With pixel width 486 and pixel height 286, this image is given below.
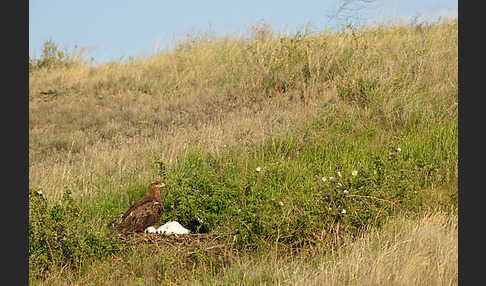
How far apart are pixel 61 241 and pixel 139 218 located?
76cm

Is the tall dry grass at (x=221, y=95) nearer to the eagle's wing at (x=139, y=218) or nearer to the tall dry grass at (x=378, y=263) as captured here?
the eagle's wing at (x=139, y=218)

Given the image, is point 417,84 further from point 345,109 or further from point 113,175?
point 113,175

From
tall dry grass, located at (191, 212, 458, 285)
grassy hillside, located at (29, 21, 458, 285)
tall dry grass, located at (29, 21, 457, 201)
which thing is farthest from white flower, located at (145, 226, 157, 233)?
tall dry grass, located at (29, 21, 457, 201)

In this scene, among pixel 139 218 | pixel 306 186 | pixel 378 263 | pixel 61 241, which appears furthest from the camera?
pixel 306 186

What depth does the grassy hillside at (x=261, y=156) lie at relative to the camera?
14.2ft

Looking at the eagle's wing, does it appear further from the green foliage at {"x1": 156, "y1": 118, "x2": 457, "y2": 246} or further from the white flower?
the green foliage at {"x1": 156, "y1": 118, "x2": 457, "y2": 246}

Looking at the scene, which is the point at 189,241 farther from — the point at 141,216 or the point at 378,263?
the point at 378,263

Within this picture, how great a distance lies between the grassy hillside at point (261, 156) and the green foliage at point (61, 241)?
0.02m

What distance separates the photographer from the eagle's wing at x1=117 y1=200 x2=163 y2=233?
4.86 m

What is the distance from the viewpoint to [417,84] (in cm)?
816

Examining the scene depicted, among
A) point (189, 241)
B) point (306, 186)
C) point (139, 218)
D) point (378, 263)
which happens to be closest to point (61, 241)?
point (139, 218)

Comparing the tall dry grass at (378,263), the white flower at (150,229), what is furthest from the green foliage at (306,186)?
the white flower at (150,229)

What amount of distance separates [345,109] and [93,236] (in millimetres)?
4536

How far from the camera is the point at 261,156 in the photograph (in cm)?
645
